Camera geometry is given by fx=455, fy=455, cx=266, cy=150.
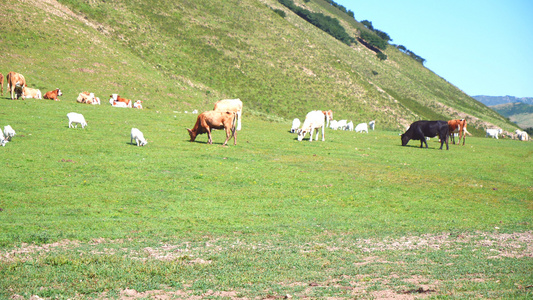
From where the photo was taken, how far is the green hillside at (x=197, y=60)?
54.6m

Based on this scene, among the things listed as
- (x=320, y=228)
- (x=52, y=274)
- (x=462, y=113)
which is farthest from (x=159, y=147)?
(x=462, y=113)

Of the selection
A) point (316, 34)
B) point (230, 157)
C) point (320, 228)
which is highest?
point (316, 34)

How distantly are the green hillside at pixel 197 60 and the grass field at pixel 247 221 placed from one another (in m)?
25.6

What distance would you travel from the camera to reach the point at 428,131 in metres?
39.0

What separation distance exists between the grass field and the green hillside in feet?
83.9

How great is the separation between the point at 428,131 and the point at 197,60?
49068mm

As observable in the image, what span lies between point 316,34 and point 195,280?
11714cm

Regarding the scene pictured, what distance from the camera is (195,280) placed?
9.68 meters

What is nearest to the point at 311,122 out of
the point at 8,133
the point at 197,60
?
the point at 8,133

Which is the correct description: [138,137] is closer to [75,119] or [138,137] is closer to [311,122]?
[75,119]

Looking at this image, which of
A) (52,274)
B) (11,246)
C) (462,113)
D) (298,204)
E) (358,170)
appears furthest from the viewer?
(462,113)

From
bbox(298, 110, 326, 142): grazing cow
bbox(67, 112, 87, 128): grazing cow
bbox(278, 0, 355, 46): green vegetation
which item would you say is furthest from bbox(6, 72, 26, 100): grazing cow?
bbox(278, 0, 355, 46): green vegetation

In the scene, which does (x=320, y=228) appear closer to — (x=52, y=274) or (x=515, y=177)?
(x=52, y=274)

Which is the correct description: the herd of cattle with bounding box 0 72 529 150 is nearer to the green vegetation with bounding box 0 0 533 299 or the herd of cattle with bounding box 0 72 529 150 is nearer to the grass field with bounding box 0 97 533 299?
the green vegetation with bounding box 0 0 533 299
